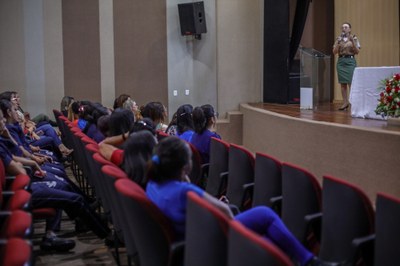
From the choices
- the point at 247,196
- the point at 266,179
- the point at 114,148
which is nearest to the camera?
the point at 266,179

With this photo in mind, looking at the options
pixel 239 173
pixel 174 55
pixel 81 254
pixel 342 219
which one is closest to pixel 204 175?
pixel 239 173

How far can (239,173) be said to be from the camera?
138 inches

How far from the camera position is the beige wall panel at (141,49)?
33.2 ft

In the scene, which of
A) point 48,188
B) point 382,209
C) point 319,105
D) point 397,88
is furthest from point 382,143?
point 319,105

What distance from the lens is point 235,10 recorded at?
10.1 m

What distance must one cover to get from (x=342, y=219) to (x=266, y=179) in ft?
2.52

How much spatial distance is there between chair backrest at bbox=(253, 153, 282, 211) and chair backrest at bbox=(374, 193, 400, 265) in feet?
2.87

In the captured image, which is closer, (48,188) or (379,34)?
(48,188)

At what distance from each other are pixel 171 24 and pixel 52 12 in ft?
7.38

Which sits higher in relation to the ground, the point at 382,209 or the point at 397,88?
the point at 397,88

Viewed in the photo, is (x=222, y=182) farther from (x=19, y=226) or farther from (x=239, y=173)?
(x=19, y=226)

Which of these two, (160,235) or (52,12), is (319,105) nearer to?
(52,12)

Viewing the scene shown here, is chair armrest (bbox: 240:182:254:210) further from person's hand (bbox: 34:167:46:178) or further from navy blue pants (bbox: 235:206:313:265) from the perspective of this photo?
person's hand (bbox: 34:167:46:178)

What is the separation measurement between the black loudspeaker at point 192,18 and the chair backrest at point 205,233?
8.26 meters
